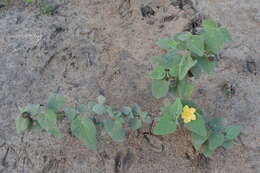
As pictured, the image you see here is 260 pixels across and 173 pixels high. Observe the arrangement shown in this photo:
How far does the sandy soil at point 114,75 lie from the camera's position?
7.03 feet

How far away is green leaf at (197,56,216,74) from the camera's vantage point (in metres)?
1.85

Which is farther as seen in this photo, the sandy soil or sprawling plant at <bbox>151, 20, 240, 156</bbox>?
the sandy soil

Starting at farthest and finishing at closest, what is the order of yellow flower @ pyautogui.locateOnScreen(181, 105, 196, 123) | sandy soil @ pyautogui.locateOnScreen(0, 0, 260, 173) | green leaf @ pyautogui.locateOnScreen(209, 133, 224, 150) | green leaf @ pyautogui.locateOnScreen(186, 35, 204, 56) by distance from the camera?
1. sandy soil @ pyautogui.locateOnScreen(0, 0, 260, 173)
2. green leaf @ pyautogui.locateOnScreen(209, 133, 224, 150)
3. yellow flower @ pyautogui.locateOnScreen(181, 105, 196, 123)
4. green leaf @ pyautogui.locateOnScreen(186, 35, 204, 56)

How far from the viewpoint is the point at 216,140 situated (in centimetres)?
193

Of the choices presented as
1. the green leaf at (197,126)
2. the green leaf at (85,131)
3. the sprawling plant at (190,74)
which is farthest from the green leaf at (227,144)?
the green leaf at (85,131)

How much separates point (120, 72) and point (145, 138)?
59cm

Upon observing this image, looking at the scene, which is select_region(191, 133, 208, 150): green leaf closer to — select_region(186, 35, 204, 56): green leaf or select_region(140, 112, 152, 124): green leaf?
select_region(140, 112, 152, 124): green leaf

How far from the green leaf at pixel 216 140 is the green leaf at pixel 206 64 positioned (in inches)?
14.0

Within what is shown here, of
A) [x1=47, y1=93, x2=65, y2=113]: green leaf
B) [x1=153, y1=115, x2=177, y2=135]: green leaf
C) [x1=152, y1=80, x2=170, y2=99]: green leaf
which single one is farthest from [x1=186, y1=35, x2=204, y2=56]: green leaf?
[x1=47, y1=93, x2=65, y2=113]: green leaf

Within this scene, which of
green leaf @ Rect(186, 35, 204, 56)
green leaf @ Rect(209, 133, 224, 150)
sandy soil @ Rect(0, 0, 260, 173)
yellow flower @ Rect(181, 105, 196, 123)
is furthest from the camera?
sandy soil @ Rect(0, 0, 260, 173)

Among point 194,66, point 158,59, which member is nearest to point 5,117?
point 158,59

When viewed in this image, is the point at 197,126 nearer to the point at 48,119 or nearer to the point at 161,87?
the point at 161,87

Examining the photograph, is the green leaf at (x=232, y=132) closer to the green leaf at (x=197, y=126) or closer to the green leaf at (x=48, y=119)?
the green leaf at (x=197, y=126)

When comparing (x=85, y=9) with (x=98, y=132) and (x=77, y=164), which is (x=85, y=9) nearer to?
(x=98, y=132)
